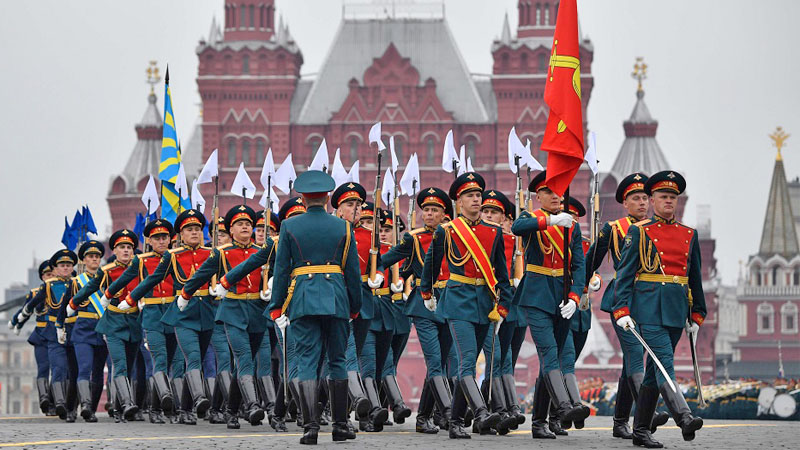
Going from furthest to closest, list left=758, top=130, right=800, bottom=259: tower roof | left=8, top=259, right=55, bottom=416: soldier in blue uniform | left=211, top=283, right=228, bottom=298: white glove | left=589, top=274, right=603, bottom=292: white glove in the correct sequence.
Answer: left=758, top=130, right=800, bottom=259: tower roof
left=8, top=259, right=55, bottom=416: soldier in blue uniform
left=211, top=283, right=228, bottom=298: white glove
left=589, top=274, right=603, bottom=292: white glove

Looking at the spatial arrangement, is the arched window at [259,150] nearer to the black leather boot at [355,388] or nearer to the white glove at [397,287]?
the white glove at [397,287]

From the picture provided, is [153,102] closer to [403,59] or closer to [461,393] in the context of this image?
[403,59]

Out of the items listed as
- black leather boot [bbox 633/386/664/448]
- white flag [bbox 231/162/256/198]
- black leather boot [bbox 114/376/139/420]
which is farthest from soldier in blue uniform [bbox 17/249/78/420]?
black leather boot [bbox 633/386/664/448]

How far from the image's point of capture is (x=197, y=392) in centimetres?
1337

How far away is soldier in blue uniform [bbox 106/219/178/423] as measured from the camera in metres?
14.0

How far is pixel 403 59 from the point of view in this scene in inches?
2518

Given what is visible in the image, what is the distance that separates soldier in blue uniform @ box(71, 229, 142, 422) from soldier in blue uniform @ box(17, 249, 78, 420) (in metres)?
0.99

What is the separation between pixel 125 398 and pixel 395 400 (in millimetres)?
2874

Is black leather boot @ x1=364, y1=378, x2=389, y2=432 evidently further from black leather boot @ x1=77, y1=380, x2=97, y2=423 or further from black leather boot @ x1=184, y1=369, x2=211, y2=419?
black leather boot @ x1=77, y1=380, x2=97, y2=423

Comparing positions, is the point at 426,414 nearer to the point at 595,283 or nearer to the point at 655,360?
the point at 595,283

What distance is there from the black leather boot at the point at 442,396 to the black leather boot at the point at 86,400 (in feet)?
13.5

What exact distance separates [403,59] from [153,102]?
1173 centimetres

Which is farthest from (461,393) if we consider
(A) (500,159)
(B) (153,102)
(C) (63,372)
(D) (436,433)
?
(B) (153,102)

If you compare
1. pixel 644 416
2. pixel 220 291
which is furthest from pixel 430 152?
pixel 644 416
